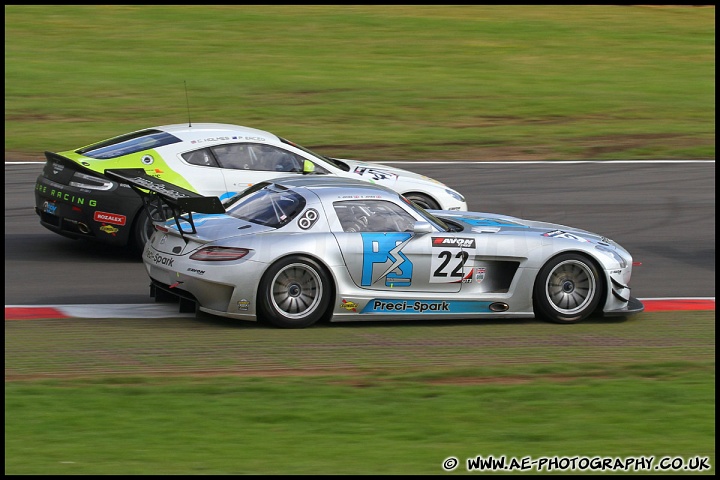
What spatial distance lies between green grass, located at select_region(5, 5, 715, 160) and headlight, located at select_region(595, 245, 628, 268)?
830 centimetres

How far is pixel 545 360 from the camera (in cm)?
837

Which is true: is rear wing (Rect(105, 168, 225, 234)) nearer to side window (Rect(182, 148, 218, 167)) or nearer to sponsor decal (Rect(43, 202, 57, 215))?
side window (Rect(182, 148, 218, 167))

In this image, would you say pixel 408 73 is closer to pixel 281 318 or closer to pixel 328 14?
pixel 328 14

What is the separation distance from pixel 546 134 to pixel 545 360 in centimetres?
1198

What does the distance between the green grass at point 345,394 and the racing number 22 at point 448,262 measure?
48 centimetres

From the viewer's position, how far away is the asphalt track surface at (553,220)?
10850 mm

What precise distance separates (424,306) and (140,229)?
3605mm

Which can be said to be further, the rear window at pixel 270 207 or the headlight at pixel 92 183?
the headlight at pixel 92 183

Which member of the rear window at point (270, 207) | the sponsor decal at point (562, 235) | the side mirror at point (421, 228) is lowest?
the sponsor decal at point (562, 235)

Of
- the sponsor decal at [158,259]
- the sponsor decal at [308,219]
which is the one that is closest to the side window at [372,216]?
the sponsor decal at [308,219]

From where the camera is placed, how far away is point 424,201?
12.4 meters


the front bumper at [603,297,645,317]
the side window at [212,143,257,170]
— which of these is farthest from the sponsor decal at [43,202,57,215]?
the front bumper at [603,297,645,317]

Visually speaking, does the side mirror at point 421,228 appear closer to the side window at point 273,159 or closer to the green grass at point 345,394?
the green grass at point 345,394

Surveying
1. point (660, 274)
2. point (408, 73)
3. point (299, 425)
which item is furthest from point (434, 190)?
point (408, 73)
